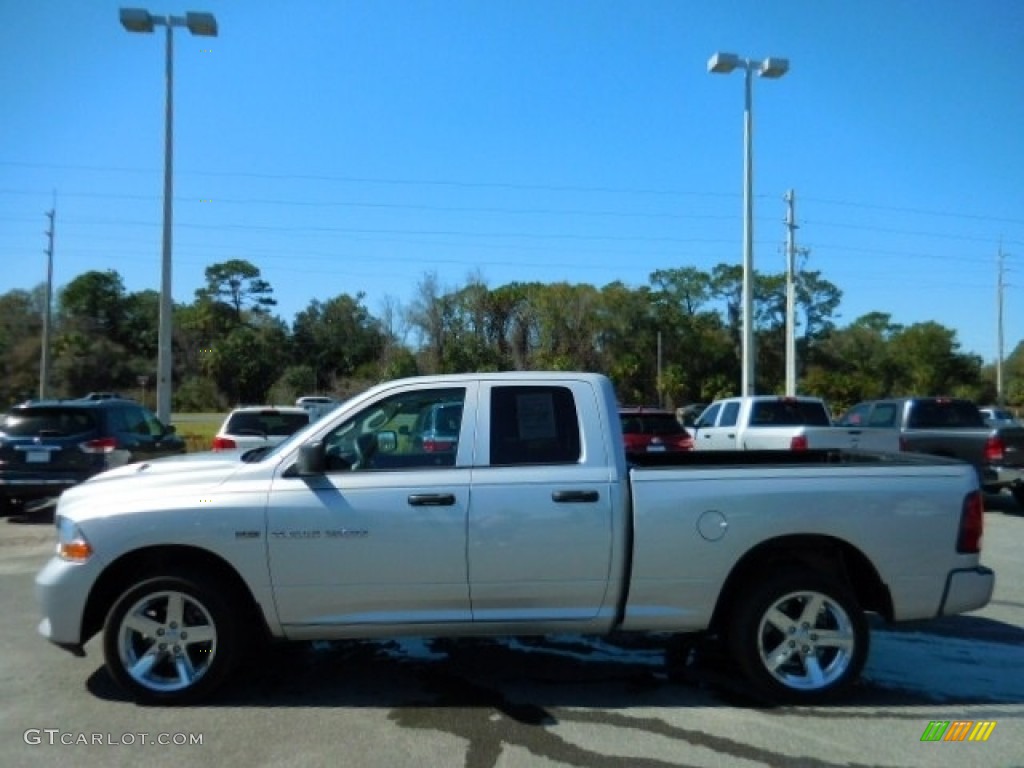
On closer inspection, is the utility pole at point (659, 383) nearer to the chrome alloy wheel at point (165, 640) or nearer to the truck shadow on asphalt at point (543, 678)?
the truck shadow on asphalt at point (543, 678)

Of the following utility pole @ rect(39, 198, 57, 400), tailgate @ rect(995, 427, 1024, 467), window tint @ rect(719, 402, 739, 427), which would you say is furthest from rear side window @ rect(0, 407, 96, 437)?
utility pole @ rect(39, 198, 57, 400)

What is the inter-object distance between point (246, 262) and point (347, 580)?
328 ft

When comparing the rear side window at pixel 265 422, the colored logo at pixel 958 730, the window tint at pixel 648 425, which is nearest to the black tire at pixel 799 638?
the colored logo at pixel 958 730

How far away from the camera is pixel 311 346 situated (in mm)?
78188

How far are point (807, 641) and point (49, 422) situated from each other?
→ 10991 millimetres

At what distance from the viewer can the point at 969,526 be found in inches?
200

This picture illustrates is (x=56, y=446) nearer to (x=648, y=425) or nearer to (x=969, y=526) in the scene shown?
(x=648, y=425)

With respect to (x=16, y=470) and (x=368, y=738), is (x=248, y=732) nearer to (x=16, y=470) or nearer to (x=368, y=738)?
(x=368, y=738)

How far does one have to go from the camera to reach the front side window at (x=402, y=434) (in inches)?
200

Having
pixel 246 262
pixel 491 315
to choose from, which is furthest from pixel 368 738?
pixel 246 262

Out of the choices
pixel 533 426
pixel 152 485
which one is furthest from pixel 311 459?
pixel 533 426

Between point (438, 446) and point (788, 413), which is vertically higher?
point (788, 413)

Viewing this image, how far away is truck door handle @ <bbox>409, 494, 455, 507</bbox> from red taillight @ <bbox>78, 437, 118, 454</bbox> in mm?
8848

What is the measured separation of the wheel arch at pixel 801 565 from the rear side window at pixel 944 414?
10065mm
